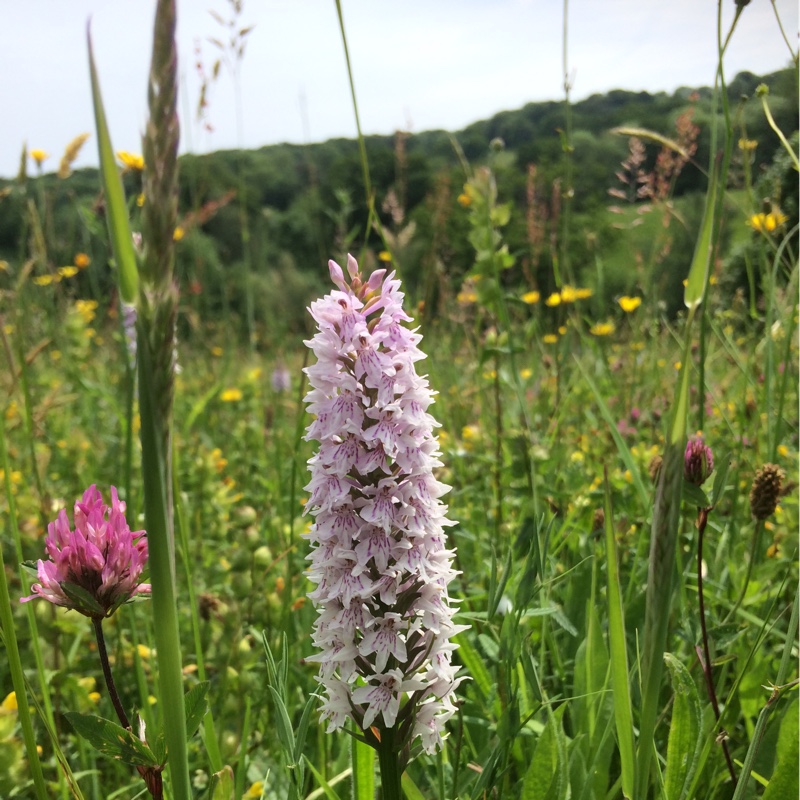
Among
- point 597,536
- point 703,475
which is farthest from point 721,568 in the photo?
point 703,475

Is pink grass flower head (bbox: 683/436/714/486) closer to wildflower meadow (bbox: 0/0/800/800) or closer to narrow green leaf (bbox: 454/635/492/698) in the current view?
wildflower meadow (bbox: 0/0/800/800)

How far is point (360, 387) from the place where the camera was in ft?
3.34

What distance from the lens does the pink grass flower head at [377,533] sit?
38.5 inches

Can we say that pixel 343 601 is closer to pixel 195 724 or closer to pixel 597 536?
pixel 195 724

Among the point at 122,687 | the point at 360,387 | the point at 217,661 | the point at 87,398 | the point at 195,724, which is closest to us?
the point at 195,724

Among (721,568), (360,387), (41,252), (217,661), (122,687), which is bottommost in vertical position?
(122,687)

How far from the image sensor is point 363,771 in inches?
44.3

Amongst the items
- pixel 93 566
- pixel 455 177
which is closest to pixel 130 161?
pixel 93 566

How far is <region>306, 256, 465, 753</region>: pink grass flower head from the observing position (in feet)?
3.21

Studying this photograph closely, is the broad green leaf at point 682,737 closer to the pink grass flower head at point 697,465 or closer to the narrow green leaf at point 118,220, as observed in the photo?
the pink grass flower head at point 697,465

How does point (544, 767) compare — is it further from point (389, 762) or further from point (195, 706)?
point (195, 706)

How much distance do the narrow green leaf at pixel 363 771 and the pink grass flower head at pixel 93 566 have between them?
44cm

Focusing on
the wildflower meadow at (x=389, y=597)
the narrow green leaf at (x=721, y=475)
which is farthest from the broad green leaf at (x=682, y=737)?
the narrow green leaf at (x=721, y=475)

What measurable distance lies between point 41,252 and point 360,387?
1739mm
